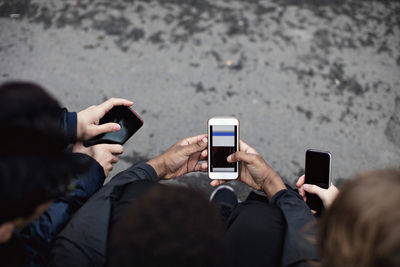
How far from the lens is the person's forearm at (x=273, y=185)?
1513mm

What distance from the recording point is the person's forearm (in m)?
1.51

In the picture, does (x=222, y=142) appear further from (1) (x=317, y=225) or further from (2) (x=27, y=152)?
(2) (x=27, y=152)

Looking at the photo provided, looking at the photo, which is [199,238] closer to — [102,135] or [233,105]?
[102,135]

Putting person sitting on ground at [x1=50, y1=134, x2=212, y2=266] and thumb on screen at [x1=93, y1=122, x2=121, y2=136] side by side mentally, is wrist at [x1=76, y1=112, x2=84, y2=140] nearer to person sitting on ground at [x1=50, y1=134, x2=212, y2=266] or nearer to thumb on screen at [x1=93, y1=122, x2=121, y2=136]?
thumb on screen at [x1=93, y1=122, x2=121, y2=136]

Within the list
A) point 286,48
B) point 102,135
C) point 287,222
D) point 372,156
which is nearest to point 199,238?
point 287,222

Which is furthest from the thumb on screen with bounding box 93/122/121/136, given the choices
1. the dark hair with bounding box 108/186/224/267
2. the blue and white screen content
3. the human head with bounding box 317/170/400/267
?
the human head with bounding box 317/170/400/267

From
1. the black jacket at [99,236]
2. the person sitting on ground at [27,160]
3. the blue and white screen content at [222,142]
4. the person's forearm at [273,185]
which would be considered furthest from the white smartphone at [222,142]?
the person sitting on ground at [27,160]

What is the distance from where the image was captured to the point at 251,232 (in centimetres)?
120

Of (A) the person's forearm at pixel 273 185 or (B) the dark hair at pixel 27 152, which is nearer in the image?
(B) the dark hair at pixel 27 152

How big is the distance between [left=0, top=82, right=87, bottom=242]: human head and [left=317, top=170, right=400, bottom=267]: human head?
0.79 m

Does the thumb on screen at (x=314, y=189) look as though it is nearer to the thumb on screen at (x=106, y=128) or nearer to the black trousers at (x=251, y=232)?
the black trousers at (x=251, y=232)

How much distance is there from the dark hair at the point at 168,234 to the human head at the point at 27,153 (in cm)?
28

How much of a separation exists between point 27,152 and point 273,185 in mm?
1139

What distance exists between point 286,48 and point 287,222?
61.7 inches
